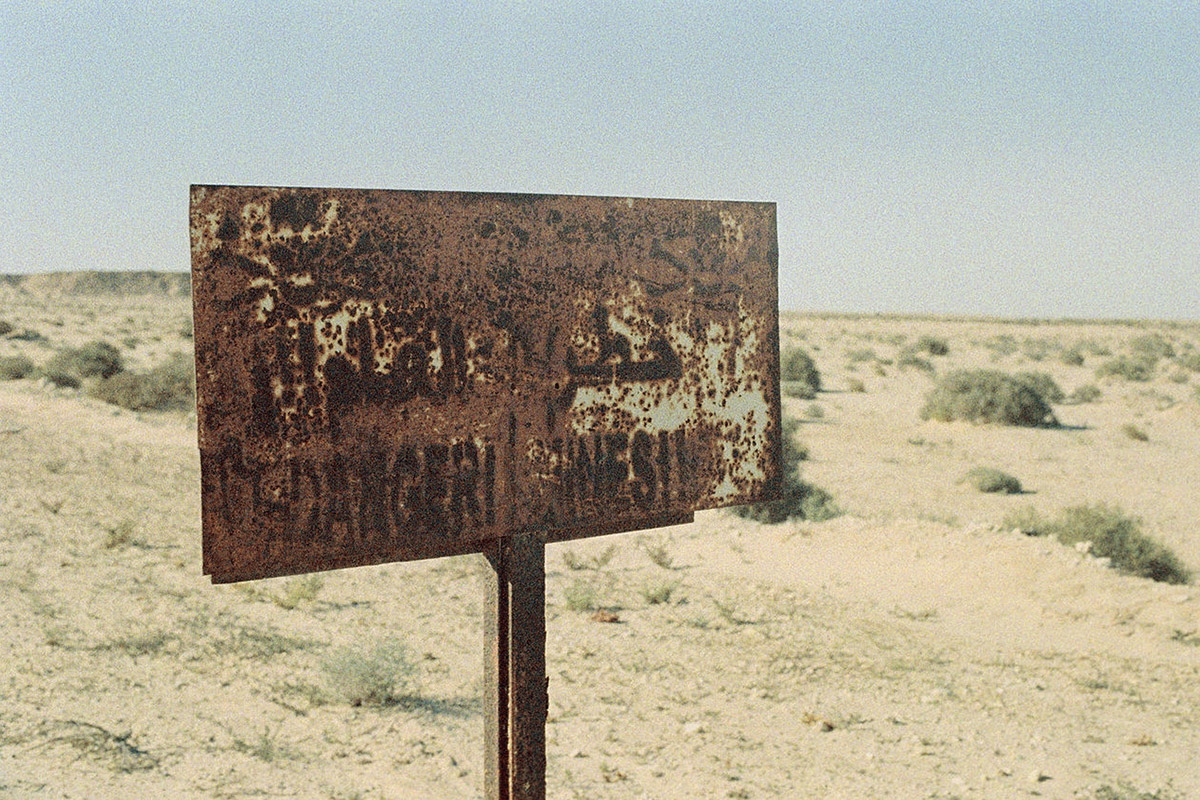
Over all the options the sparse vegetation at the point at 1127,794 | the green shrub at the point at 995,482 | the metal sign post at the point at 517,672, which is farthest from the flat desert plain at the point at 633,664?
the metal sign post at the point at 517,672

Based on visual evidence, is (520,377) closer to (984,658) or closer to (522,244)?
(522,244)

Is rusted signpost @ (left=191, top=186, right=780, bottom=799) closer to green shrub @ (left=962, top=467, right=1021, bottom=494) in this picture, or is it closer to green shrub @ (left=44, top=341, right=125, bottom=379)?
green shrub @ (left=962, top=467, right=1021, bottom=494)

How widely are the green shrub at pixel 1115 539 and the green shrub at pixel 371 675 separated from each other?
667cm

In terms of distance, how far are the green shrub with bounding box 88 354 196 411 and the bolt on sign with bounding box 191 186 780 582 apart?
696 inches

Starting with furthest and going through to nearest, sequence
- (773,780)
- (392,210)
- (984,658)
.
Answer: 1. (984,658)
2. (773,780)
3. (392,210)

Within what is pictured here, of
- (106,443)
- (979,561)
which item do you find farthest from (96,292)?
(979,561)

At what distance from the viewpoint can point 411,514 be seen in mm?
1871

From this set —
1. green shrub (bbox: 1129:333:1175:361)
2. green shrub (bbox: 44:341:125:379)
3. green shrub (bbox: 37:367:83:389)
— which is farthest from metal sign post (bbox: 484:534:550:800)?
green shrub (bbox: 1129:333:1175:361)

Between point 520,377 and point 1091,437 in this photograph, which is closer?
point 520,377

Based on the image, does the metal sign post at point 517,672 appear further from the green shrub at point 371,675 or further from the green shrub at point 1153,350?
the green shrub at point 1153,350

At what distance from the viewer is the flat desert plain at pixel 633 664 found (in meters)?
4.76

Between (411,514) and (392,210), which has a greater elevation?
(392,210)

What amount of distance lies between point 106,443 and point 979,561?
11.3 metres

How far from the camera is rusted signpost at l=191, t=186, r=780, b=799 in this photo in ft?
5.62
